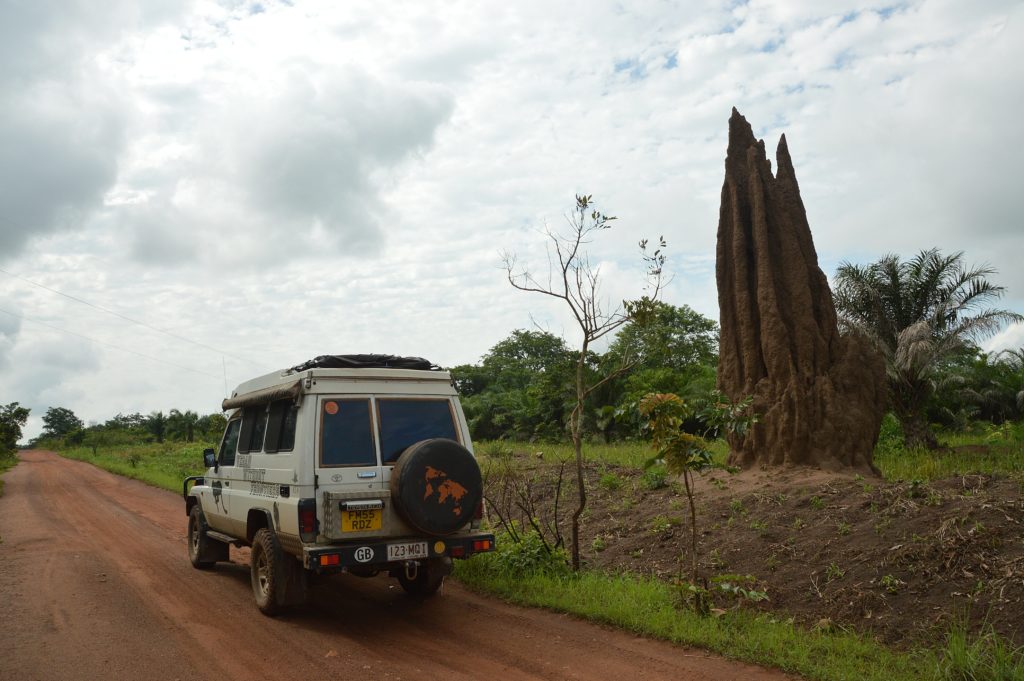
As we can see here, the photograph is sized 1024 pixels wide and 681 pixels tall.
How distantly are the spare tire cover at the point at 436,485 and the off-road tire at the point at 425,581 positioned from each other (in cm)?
109

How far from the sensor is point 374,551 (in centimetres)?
681

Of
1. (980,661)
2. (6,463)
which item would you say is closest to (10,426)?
(6,463)

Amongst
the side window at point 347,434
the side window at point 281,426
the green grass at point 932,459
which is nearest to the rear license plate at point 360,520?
the side window at point 347,434

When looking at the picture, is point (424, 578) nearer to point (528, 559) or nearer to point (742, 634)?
point (528, 559)

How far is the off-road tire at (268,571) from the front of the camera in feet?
24.1

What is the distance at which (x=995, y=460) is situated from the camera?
13547 millimetres

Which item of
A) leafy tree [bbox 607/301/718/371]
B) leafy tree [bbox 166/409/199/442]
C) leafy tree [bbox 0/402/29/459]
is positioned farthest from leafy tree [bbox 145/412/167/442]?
leafy tree [bbox 607/301/718/371]

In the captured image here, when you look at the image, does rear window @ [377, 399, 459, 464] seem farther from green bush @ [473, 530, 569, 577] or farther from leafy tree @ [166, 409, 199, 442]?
leafy tree @ [166, 409, 199, 442]

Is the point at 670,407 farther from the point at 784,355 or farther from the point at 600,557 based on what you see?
the point at 784,355

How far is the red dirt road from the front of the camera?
234 inches

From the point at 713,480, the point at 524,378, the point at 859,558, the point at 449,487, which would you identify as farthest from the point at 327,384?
the point at 524,378

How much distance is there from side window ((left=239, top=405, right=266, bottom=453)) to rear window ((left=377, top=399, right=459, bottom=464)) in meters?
1.70

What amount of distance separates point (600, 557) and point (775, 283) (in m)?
5.87

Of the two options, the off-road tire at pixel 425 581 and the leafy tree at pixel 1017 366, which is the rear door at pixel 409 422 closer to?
the off-road tire at pixel 425 581
